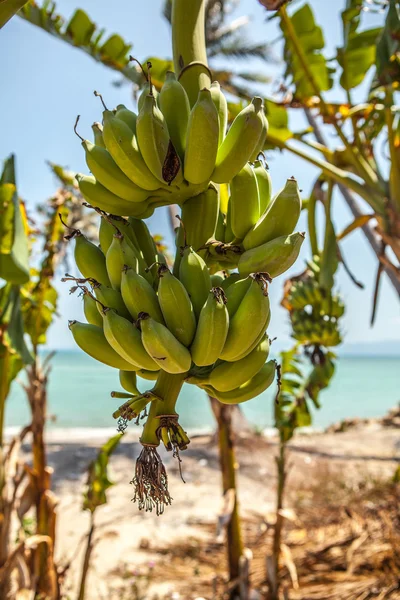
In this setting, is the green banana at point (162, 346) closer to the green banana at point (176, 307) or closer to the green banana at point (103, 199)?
the green banana at point (176, 307)

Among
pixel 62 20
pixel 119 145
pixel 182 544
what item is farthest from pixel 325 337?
pixel 182 544

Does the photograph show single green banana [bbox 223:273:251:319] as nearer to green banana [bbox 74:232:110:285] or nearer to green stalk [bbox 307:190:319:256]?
green banana [bbox 74:232:110:285]

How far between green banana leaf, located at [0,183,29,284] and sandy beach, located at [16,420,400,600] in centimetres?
173

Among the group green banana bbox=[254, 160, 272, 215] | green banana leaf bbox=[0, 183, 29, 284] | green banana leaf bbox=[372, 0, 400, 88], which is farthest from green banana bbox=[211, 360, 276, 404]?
green banana leaf bbox=[372, 0, 400, 88]

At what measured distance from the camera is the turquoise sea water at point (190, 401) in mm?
21875

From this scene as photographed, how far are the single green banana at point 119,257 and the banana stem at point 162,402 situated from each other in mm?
185

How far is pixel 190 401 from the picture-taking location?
2820 centimetres

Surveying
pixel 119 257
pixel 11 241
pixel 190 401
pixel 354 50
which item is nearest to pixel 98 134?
pixel 119 257

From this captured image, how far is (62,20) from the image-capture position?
2.47 meters

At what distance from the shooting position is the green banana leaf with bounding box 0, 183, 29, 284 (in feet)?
6.01

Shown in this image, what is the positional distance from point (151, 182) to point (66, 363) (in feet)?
220

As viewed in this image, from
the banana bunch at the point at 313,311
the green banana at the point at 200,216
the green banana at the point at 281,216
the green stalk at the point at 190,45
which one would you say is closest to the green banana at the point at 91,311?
the green banana at the point at 200,216

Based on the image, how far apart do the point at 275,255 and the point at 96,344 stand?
347 millimetres

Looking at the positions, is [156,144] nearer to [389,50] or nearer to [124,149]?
[124,149]
